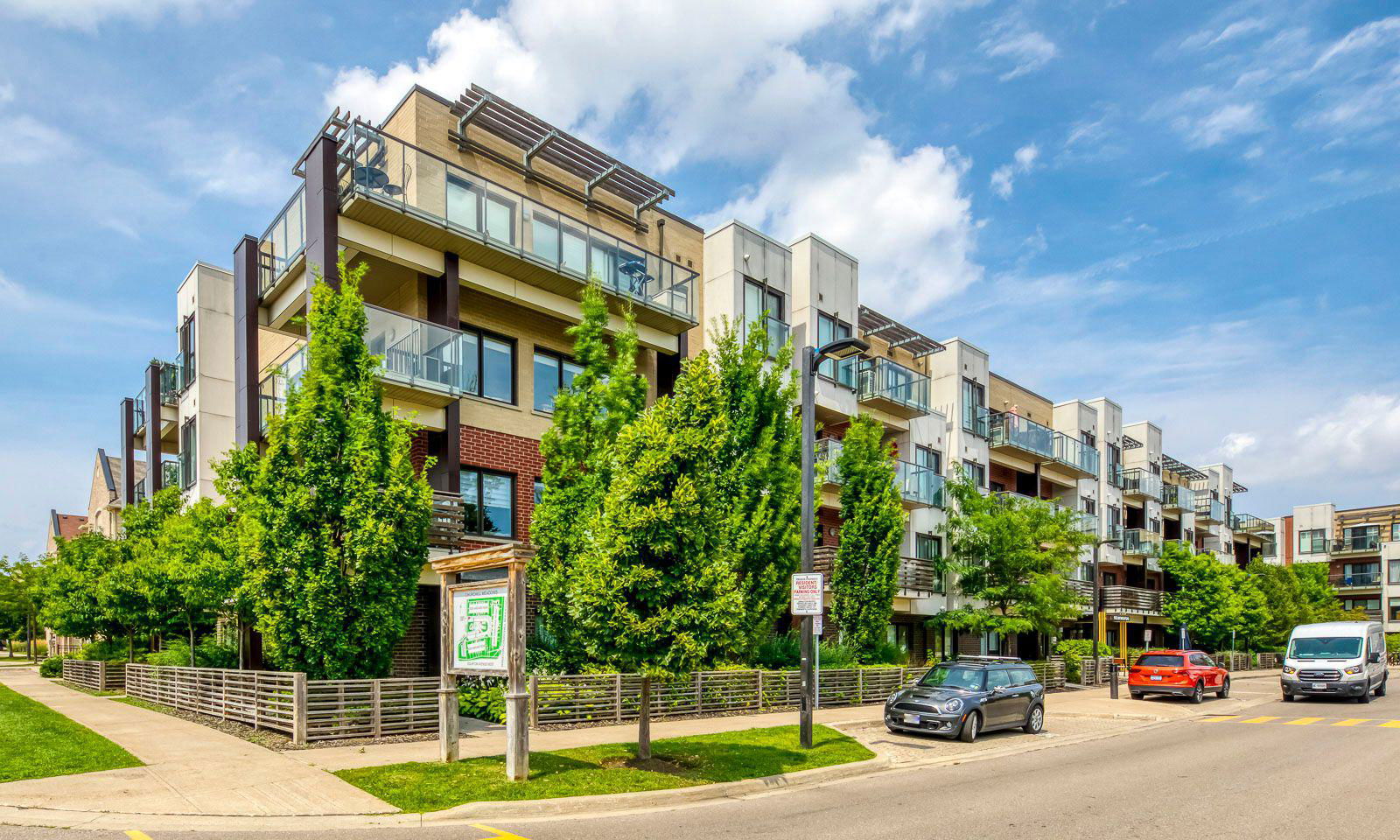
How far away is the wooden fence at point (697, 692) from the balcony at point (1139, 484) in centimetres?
3447

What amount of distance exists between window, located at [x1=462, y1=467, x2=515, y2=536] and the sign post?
29.1 feet

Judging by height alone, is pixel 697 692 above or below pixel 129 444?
below

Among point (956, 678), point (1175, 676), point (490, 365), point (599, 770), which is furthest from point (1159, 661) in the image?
point (599, 770)

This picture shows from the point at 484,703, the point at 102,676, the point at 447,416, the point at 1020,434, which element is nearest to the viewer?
the point at 484,703

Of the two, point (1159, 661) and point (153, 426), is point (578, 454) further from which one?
point (1159, 661)

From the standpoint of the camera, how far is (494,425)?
22.8 m

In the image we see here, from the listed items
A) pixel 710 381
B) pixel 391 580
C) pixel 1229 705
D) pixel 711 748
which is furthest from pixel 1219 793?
pixel 1229 705

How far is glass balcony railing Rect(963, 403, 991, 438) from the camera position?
130ft

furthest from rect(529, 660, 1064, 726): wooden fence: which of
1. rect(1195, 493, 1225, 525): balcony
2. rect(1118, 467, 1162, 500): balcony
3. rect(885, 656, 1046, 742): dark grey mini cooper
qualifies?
rect(1195, 493, 1225, 525): balcony

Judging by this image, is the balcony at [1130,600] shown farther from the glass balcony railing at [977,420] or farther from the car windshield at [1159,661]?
the car windshield at [1159,661]

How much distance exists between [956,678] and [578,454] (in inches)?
352

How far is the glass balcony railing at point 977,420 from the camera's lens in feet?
130

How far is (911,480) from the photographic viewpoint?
113 ft

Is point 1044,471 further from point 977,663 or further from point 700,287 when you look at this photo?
point 977,663
